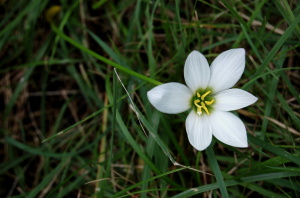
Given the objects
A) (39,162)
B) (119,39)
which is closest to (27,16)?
(119,39)

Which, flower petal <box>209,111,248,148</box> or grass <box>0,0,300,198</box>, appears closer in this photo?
flower petal <box>209,111,248,148</box>

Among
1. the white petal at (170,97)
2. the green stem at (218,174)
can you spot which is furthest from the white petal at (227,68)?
the green stem at (218,174)

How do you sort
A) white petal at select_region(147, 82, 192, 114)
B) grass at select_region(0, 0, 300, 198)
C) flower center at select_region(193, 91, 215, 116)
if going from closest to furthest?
white petal at select_region(147, 82, 192, 114), flower center at select_region(193, 91, 215, 116), grass at select_region(0, 0, 300, 198)

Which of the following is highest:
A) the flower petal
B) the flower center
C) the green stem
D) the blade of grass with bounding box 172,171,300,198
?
the flower center

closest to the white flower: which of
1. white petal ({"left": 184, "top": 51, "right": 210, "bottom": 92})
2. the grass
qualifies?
white petal ({"left": 184, "top": 51, "right": 210, "bottom": 92})

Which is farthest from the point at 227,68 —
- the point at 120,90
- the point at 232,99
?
the point at 120,90

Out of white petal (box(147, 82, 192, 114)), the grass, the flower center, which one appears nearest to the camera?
white petal (box(147, 82, 192, 114))

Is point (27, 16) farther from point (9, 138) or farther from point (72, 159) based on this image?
point (72, 159)

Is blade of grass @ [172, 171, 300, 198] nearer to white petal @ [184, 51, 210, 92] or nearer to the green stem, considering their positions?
the green stem
